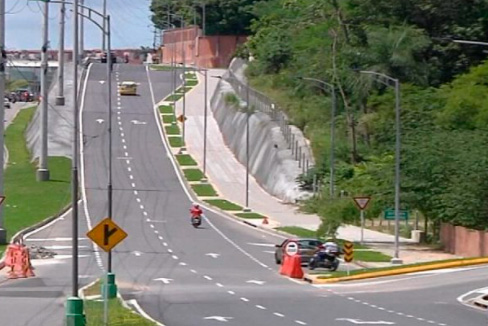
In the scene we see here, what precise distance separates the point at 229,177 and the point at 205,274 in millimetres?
47416

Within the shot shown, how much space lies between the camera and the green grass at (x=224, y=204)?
271 feet

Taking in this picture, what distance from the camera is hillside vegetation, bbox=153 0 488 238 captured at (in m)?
61.9

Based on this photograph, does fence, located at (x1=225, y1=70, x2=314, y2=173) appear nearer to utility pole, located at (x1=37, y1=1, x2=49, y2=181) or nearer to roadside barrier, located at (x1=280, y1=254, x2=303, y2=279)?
utility pole, located at (x1=37, y1=1, x2=49, y2=181)

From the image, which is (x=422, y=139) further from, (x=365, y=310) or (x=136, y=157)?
(x=136, y=157)

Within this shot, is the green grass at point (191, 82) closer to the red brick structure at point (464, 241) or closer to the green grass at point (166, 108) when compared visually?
the green grass at point (166, 108)

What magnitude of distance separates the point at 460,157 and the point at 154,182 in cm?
3476

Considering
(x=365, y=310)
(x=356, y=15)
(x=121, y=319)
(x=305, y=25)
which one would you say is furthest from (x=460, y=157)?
(x=305, y=25)

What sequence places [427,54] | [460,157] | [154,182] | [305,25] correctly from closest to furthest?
[460,157], [154,182], [427,54], [305,25]

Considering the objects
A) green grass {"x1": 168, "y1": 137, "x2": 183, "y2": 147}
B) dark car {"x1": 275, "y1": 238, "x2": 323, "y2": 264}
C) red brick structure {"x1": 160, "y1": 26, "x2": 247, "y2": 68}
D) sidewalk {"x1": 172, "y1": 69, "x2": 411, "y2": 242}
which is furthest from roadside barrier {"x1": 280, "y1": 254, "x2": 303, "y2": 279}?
red brick structure {"x1": 160, "y1": 26, "x2": 247, "y2": 68}

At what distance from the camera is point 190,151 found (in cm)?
10619

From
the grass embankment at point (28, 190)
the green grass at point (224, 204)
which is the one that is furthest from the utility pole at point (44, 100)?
the green grass at point (224, 204)

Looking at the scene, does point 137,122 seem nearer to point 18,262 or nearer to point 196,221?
point 196,221

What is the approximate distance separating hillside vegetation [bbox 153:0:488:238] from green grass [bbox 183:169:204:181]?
8358 mm

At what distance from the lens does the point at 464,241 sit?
2352 inches
